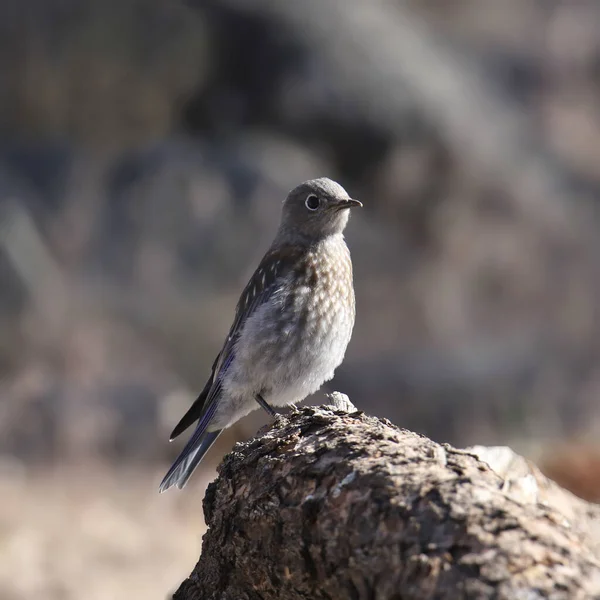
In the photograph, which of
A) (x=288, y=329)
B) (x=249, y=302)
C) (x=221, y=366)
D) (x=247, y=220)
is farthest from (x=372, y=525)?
(x=247, y=220)

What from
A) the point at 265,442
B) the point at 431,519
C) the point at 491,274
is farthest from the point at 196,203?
the point at 431,519

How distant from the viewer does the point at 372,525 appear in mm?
2547

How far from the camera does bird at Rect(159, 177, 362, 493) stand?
4746 mm

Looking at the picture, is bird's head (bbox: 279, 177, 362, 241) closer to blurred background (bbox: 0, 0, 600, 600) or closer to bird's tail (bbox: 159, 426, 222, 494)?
bird's tail (bbox: 159, 426, 222, 494)

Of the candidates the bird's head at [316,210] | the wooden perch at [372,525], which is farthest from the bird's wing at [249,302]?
the wooden perch at [372,525]

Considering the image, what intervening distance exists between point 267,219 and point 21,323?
3.24 m

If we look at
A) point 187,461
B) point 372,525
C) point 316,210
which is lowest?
point 372,525

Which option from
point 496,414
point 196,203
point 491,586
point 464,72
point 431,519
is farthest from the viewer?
point 464,72

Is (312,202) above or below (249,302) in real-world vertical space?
above

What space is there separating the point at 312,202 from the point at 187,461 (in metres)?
1.52

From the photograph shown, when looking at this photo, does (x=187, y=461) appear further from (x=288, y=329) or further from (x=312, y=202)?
(x=312, y=202)

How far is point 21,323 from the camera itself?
11320mm

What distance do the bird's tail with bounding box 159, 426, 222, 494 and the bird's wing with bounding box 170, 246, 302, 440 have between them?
94 mm

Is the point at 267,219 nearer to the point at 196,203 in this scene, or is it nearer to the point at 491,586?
the point at 196,203
